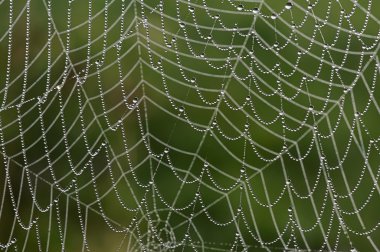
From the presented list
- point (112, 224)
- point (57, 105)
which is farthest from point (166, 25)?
point (112, 224)

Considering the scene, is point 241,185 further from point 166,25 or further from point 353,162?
point 166,25

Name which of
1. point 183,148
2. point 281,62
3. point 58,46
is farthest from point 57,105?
point 281,62

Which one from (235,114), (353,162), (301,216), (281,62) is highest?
(281,62)

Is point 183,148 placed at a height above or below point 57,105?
below

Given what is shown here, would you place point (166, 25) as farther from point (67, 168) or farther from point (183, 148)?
point (67, 168)

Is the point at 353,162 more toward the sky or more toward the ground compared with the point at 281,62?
more toward the ground

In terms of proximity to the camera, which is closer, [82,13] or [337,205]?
[337,205]
